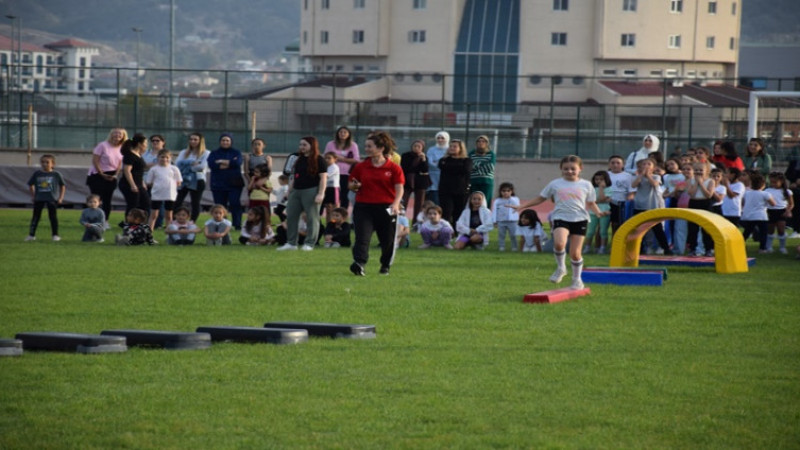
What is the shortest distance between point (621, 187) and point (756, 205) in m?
2.48

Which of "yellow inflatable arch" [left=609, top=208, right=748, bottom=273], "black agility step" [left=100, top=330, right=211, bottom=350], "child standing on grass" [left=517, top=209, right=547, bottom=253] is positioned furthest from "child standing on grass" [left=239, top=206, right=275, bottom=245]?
"black agility step" [left=100, top=330, right=211, bottom=350]

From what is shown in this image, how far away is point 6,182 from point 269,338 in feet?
76.6

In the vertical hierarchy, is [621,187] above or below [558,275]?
above

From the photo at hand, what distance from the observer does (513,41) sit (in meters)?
101

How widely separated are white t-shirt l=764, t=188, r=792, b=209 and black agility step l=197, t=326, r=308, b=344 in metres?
13.9

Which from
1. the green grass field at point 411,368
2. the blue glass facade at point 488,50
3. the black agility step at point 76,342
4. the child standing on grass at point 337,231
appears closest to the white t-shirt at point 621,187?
the child standing on grass at point 337,231

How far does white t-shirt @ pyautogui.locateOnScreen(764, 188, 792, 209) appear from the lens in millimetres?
22469

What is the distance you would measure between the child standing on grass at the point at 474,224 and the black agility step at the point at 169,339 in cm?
1199

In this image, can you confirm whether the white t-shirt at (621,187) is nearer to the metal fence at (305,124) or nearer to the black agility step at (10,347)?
the black agility step at (10,347)

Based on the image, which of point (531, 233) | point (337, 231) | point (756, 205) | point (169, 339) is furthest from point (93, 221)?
point (169, 339)

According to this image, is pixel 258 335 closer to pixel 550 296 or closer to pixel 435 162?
pixel 550 296

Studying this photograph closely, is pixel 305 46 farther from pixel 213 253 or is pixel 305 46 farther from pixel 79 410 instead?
pixel 79 410

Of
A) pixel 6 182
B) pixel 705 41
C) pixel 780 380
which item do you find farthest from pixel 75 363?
pixel 705 41

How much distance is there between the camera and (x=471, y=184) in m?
23.8
